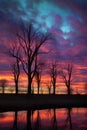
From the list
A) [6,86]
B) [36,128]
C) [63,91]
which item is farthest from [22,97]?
[63,91]

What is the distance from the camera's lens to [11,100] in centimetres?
4669

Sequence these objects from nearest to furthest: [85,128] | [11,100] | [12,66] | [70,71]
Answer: [85,128], [11,100], [12,66], [70,71]

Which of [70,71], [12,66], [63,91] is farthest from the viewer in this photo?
[63,91]

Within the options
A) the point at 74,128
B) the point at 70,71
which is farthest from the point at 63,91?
the point at 74,128

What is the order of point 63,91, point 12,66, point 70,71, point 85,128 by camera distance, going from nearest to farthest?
point 85,128
point 12,66
point 70,71
point 63,91

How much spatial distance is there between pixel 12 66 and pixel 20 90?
13.6 metres

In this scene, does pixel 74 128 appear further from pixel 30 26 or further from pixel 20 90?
pixel 20 90

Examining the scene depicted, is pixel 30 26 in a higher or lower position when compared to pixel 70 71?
higher

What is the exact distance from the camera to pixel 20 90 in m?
83.3

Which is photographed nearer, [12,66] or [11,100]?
[11,100]

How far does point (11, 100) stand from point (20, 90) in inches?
1444

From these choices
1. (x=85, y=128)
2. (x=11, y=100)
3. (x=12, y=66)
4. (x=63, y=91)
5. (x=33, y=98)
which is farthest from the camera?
(x=63, y=91)

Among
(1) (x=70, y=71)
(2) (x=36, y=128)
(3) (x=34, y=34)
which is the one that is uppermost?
(3) (x=34, y=34)

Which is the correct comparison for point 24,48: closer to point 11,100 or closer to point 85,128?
point 11,100
